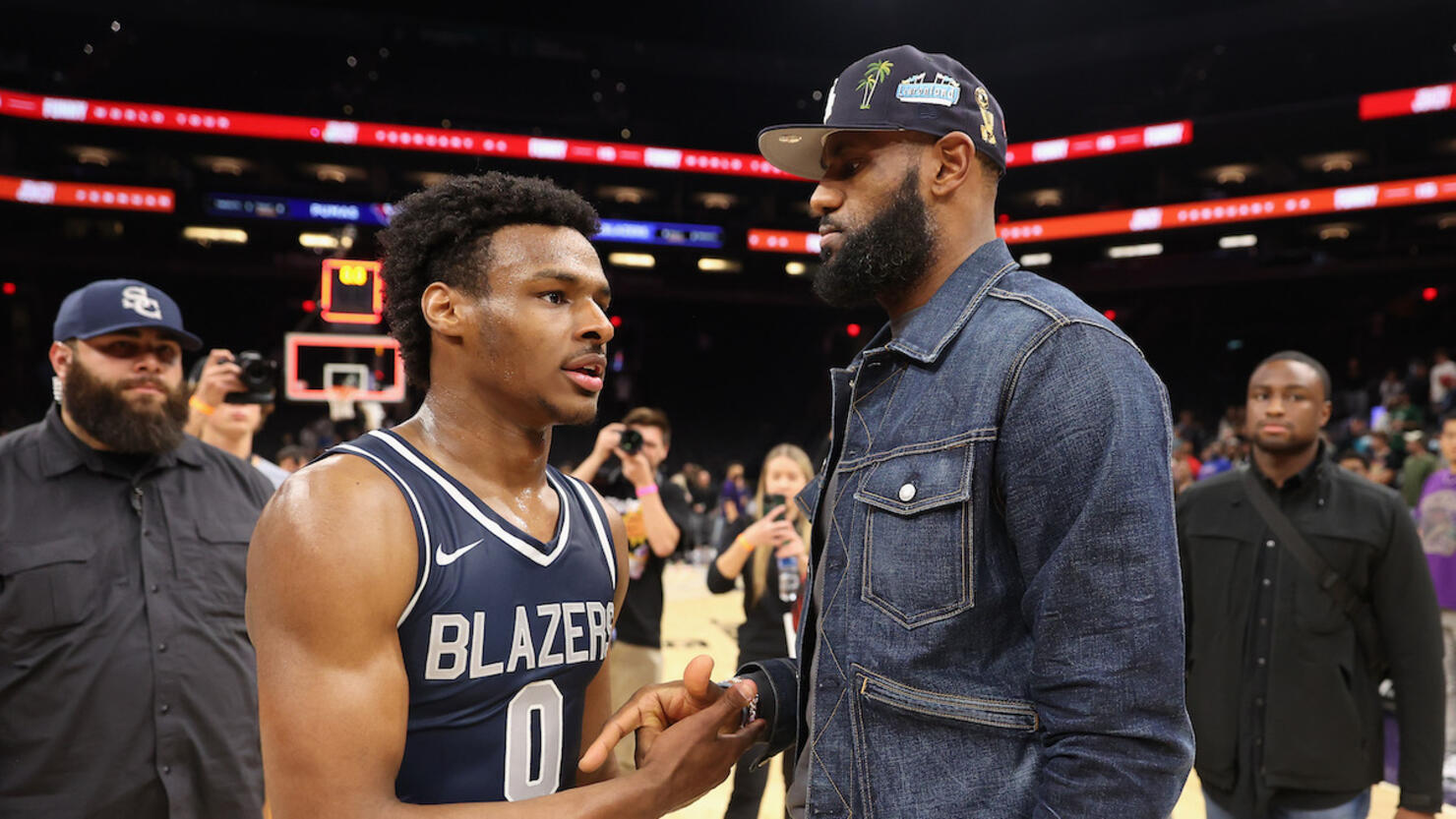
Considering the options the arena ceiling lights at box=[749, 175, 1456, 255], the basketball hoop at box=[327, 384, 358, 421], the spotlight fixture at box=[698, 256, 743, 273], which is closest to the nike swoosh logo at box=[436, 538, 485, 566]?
the basketball hoop at box=[327, 384, 358, 421]

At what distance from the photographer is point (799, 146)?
1.94 meters

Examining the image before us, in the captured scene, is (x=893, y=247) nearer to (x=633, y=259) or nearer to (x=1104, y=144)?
(x=1104, y=144)

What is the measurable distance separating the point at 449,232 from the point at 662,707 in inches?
40.3

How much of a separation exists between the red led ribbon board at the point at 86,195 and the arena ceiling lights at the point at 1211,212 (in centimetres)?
1083

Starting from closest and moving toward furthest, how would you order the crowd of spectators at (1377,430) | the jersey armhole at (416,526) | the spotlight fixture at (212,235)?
1. the jersey armhole at (416,526)
2. the crowd of spectators at (1377,430)
3. the spotlight fixture at (212,235)

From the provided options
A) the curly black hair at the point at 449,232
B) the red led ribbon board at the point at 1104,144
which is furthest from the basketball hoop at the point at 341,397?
the red led ribbon board at the point at 1104,144

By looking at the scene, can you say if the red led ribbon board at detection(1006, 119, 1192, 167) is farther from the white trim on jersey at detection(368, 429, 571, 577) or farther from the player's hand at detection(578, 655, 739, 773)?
the white trim on jersey at detection(368, 429, 571, 577)

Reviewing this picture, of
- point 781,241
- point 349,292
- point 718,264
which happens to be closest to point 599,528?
point 349,292

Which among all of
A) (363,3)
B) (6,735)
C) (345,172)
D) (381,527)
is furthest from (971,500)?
(363,3)

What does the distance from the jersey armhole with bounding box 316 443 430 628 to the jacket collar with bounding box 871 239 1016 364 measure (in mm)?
848

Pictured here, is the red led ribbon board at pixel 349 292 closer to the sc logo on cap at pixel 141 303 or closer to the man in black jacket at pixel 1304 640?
the sc logo on cap at pixel 141 303

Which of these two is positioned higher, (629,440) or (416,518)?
(629,440)

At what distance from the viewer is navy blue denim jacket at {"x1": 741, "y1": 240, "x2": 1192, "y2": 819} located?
4.32ft

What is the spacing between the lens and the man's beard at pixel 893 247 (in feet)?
5.70
